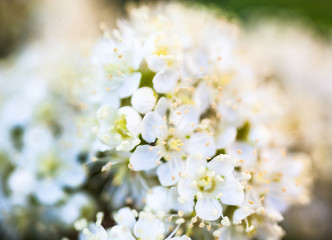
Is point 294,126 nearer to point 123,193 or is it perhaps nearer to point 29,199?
point 123,193

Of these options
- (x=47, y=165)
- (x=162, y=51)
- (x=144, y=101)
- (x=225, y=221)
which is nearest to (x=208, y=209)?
(x=225, y=221)

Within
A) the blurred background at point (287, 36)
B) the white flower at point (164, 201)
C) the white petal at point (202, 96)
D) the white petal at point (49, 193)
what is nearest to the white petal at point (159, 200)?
the white flower at point (164, 201)

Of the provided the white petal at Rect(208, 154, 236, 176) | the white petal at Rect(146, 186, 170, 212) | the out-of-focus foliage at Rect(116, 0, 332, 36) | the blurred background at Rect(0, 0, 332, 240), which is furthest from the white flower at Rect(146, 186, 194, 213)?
the out-of-focus foliage at Rect(116, 0, 332, 36)

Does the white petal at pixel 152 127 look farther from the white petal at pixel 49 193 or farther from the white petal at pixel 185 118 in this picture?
the white petal at pixel 49 193

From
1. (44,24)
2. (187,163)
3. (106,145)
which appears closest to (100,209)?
(106,145)

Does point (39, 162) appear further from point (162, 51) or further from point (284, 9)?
point (284, 9)
